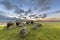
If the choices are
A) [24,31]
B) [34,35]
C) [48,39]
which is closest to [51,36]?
[48,39]

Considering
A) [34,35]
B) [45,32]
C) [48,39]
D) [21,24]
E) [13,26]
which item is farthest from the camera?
[21,24]

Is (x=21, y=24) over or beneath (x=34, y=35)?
over

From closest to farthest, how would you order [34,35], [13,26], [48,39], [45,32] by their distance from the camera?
[48,39], [34,35], [45,32], [13,26]

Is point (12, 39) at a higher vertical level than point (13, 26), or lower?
lower

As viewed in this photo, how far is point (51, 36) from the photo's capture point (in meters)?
25.0

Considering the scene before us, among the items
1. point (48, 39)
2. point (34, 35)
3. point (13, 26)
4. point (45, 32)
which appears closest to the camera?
point (48, 39)

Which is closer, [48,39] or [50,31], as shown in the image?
[48,39]

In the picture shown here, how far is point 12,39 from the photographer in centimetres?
2534

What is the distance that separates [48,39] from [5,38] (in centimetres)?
1171

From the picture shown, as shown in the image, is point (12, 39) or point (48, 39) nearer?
point (48, 39)

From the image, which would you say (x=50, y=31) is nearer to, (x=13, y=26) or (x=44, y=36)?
(x=44, y=36)

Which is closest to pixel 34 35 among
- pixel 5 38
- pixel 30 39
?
pixel 30 39

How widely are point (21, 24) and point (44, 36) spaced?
13082mm

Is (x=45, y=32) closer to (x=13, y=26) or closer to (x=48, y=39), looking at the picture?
(x=48, y=39)
